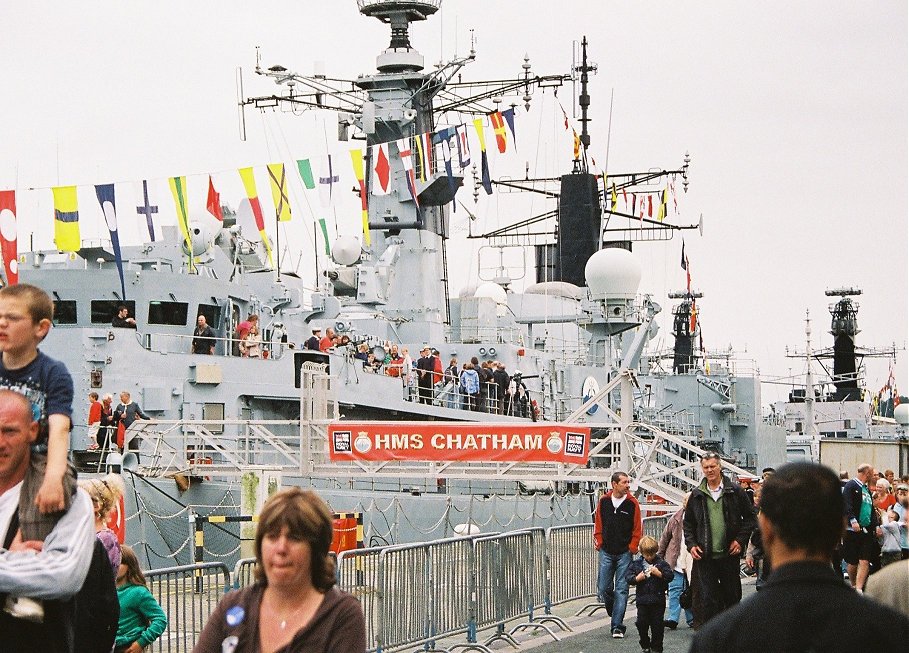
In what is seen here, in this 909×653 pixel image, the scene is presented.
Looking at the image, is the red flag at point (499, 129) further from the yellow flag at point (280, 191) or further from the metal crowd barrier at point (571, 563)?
the metal crowd barrier at point (571, 563)

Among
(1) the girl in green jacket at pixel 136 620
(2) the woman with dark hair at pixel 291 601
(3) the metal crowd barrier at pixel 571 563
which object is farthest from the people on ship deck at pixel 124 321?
(2) the woman with dark hair at pixel 291 601

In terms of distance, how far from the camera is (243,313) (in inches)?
979

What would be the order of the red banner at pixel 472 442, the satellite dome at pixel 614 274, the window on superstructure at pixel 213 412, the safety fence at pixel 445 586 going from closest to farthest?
the safety fence at pixel 445 586 → the red banner at pixel 472 442 → the window on superstructure at pixel 213 412 → the satellite dome at pixel 614 274

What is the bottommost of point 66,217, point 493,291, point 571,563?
point 571,563

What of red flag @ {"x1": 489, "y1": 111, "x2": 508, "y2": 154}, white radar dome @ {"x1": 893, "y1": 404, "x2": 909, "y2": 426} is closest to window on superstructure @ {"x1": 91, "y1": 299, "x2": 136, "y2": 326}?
red flag @ {"x1": 489, "y1": 111, "x2": 508, "y2": 154}

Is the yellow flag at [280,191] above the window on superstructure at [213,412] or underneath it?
above

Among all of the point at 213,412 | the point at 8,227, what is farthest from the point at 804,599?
the point at 213,412

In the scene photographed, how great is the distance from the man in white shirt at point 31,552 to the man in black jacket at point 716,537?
6.09 m

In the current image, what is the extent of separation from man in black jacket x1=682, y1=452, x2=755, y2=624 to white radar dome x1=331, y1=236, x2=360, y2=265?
23411 millimetres

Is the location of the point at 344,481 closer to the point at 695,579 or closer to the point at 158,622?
the point at 695,579

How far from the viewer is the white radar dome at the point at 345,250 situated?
1286 inches

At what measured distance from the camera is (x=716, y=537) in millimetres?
9609

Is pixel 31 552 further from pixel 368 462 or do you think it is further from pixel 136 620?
pixel 368 462

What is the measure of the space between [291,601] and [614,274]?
27.8 m
